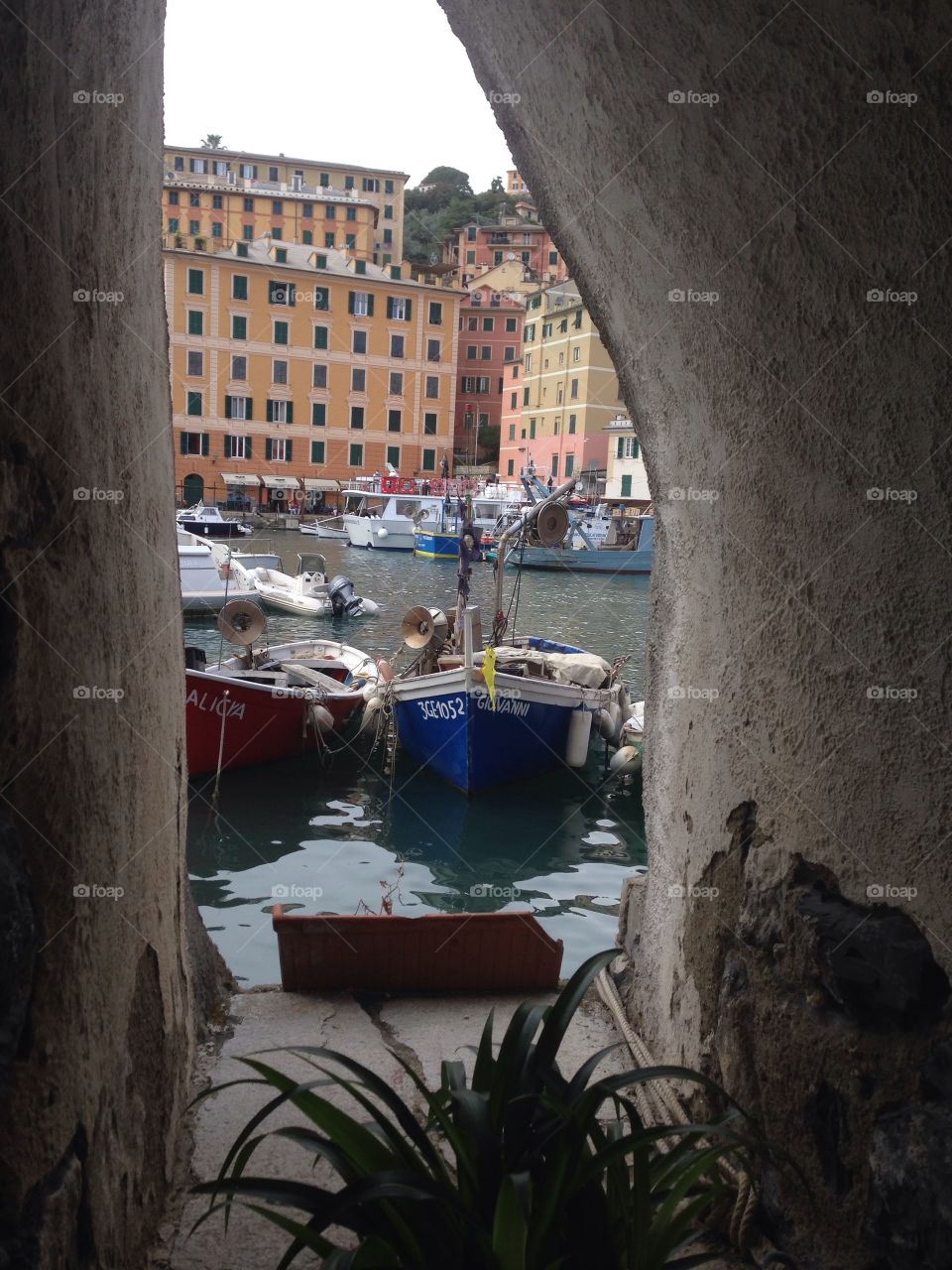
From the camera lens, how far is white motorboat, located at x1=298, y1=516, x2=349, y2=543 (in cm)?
3994

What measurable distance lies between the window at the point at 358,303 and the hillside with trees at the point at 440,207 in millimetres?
19761

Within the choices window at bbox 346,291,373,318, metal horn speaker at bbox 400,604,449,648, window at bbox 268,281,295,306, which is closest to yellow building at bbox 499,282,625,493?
window at bbox 346,291,373,318

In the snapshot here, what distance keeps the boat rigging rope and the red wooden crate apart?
323 mm

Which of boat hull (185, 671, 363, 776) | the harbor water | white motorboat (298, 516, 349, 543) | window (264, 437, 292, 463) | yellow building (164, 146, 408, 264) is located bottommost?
the harbor water

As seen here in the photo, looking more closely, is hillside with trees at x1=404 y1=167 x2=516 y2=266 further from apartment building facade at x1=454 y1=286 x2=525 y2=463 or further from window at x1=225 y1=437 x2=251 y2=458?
window at x1=225 y1=437 x2=251 y2=458

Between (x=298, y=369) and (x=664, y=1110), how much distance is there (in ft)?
134

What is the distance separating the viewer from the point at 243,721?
38.9 ft

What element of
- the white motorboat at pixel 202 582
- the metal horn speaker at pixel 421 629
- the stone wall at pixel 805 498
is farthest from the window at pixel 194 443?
the stone wall at pixel 805 498

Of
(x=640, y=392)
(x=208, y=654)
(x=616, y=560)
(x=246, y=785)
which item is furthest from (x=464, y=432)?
(x=640, y=392)

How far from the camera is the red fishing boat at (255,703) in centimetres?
1162

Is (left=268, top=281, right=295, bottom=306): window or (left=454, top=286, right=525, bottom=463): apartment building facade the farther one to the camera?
(left=454, top=286, right=525, bottom=463): apartment building facade

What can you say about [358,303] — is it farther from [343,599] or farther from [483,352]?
[343,599]

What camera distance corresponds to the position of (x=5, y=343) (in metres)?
2.02

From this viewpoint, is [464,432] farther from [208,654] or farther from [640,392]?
[640,392]
